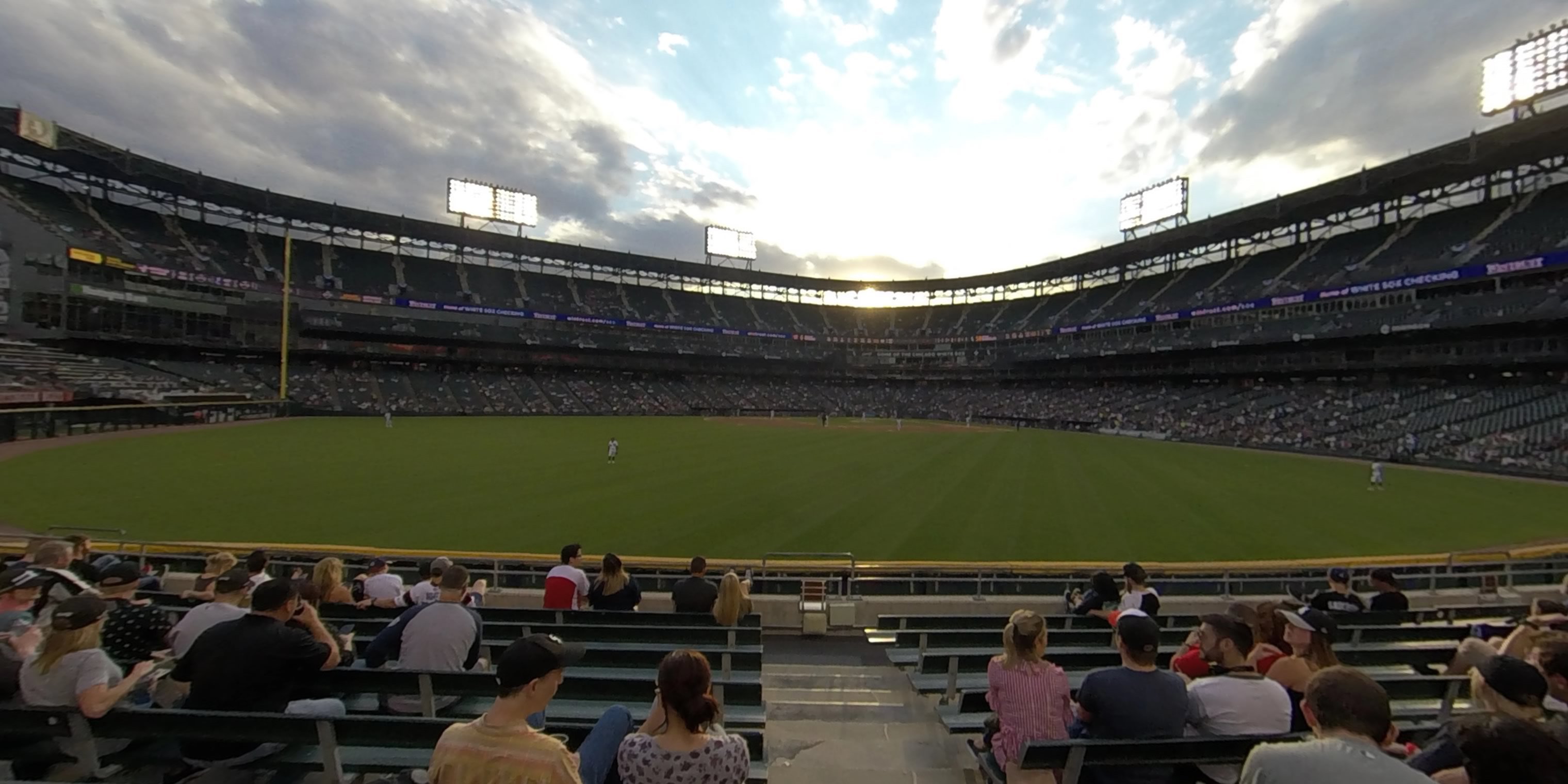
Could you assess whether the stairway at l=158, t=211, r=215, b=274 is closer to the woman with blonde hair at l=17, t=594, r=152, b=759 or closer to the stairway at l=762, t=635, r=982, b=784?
the woman with blonde hair at l=17, t=594, r=152, b=759

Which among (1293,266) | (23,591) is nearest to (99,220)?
(23,591)

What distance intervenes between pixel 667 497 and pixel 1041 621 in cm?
1677

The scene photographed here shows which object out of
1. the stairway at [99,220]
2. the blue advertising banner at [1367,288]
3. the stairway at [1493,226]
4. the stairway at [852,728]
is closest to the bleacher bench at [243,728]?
the stairway at [852,728]

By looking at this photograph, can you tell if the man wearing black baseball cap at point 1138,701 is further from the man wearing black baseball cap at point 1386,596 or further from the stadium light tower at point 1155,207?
the stadium light tower at point 1155,207

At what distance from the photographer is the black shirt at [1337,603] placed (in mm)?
7172

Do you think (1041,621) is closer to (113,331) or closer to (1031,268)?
(113,331)

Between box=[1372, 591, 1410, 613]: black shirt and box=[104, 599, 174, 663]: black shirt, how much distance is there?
471 inches

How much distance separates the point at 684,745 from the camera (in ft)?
8.82

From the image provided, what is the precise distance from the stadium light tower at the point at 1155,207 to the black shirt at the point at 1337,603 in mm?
69324

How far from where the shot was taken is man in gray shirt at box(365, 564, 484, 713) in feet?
15.4

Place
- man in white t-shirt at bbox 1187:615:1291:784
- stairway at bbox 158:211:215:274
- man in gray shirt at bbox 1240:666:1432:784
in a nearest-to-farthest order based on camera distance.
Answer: man in gray shirt at bbox 1240:666:1432:784
man in white t-shirt at bbox 1187:615:1291:784
stairway at bbox 158:211:215:274

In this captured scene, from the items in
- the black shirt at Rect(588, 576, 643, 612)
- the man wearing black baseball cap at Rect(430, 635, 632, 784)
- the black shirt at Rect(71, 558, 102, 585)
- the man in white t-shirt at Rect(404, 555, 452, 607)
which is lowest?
the black shirt at Rect(588, 576, 643, 612)

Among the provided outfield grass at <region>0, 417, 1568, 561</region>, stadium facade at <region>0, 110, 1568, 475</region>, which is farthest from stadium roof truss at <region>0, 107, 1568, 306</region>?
outfield grass at <region>0, 417, 1568, 561</region>

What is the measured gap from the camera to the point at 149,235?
52969 mm
